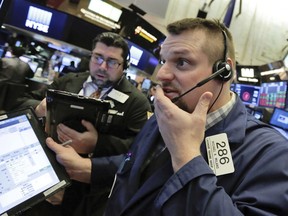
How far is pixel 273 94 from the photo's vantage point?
221 inches

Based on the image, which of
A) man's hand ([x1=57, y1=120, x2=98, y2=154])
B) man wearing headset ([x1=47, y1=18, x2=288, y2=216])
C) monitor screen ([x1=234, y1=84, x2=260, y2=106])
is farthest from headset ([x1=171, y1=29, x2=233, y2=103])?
monitor screen ([x1=234, y1=84, x2=260, y2=106])

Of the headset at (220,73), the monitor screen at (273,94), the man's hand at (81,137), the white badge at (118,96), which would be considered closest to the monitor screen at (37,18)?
the white badge at (118,96)

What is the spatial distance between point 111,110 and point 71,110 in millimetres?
412

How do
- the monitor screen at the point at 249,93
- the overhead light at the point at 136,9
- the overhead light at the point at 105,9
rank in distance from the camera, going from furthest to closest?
the monitor screen at the point at 249,93 < the overhead light at the point at 136,9 < the overhead light at the point at 105,9

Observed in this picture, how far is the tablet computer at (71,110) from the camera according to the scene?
1.16 m

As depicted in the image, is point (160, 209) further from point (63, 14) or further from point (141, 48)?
point (141, 48)

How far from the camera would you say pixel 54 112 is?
1203 mm

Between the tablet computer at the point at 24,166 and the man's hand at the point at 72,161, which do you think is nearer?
the tablet computer at the point at 24,166

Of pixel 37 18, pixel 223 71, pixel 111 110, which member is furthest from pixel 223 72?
pixel 37 18

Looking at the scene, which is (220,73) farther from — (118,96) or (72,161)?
(118,96)

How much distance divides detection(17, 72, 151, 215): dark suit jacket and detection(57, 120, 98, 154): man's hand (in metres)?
0.06

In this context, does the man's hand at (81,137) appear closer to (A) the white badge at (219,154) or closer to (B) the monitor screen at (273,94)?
(A) the white badge at (219,154)

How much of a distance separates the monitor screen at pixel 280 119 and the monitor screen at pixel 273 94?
0.86m

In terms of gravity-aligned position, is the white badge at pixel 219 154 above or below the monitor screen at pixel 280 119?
below
